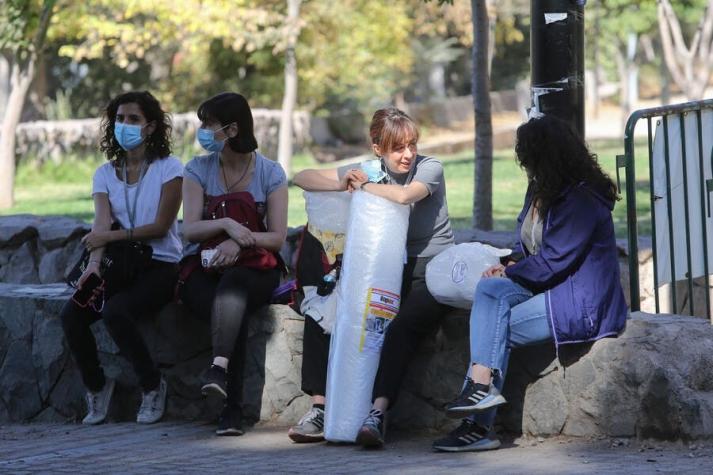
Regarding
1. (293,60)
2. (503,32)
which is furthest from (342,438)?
(503,32)

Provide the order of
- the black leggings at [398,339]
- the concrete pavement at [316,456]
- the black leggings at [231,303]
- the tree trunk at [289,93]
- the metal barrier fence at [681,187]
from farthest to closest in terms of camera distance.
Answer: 1. the tree trunk at [289,93]
2. the metal barrier fence at [681,187]
3. the black leggings at [231,303]
4. the black leggings at [398,339]
5. the concrete pavement at [316,456]

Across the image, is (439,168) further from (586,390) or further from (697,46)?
(697,46)

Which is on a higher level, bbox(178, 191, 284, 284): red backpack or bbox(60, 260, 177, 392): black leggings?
bbox(178, 191, 284, 284): red backpack

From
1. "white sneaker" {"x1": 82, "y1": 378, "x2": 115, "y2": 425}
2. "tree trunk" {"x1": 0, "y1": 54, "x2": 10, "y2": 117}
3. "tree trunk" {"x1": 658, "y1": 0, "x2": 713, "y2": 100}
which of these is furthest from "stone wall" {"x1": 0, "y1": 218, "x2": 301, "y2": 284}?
"tree trunk" {"x1": 0, "y1": 54, "x2": 10, "y2": 117}

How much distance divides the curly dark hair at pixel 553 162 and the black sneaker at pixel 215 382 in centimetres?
157

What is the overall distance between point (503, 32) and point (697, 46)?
42.3 feet

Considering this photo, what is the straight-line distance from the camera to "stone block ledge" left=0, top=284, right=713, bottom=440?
5.59 metres

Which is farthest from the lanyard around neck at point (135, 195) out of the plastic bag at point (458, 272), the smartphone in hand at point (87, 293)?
the plastic bag at point (458, 272)

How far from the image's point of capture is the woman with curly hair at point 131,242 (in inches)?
261

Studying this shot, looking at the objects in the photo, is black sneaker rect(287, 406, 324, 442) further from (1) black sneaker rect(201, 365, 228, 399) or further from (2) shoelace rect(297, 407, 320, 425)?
(1) black sneaker rect(201, 365, 228, 399)

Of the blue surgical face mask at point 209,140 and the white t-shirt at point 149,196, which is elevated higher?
the blue surgical face mask at point 209,140

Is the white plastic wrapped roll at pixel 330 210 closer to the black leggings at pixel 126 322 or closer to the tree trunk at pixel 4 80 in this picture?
the black leggings at pixel 126 322

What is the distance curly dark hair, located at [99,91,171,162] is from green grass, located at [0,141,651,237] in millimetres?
6403

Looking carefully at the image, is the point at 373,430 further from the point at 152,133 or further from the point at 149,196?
the point at 152,133
